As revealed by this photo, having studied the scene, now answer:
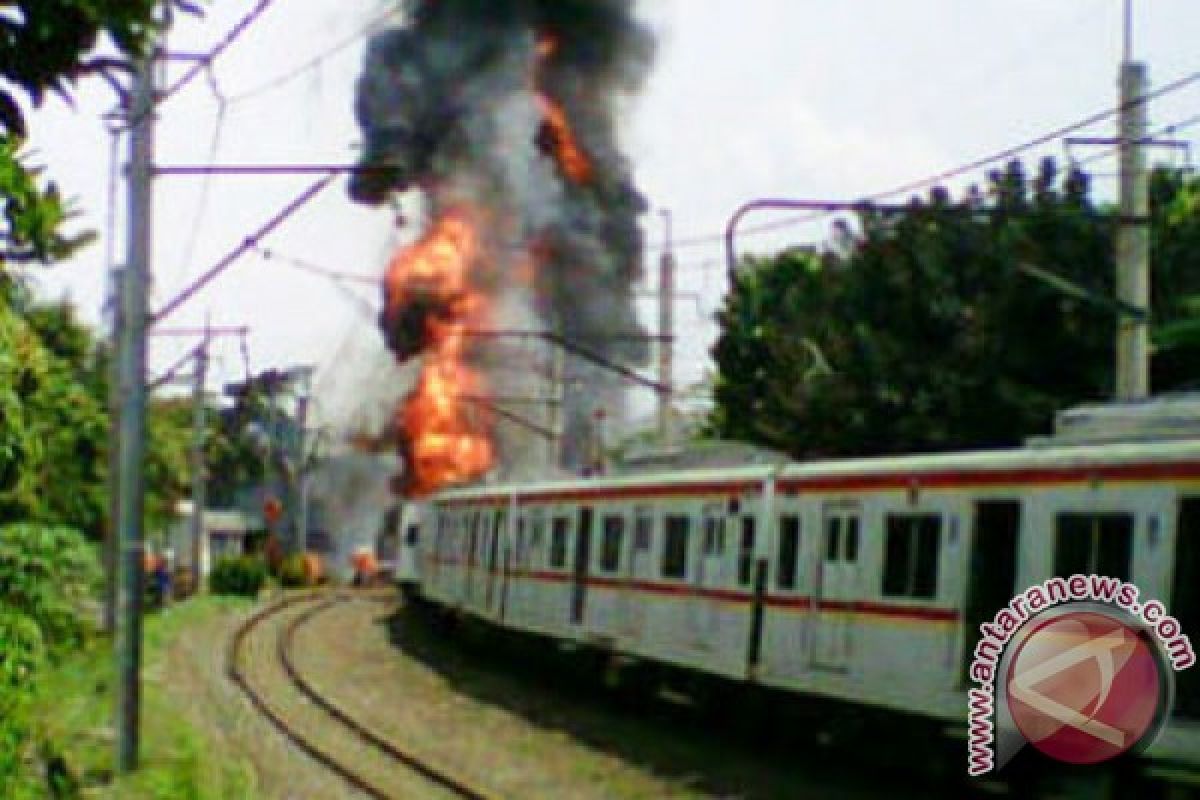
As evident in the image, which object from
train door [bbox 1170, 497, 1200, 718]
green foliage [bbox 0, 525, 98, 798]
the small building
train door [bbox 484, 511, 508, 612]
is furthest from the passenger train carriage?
the small building

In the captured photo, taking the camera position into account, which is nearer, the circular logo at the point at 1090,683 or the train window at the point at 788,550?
the circular logo at the point at 1090,683

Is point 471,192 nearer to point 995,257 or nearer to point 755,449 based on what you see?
point 995,257

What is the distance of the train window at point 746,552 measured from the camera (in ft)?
80.6

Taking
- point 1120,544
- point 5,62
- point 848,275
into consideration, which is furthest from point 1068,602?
point 848,275

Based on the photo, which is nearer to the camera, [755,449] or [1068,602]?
[1068,602]

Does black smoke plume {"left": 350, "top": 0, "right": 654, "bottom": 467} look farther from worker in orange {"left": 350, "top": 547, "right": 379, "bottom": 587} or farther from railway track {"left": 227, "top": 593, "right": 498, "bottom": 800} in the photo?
railway track {"left": 227, "top": 593, "right": 498, "bottom": 800}

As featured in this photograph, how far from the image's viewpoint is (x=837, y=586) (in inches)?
859

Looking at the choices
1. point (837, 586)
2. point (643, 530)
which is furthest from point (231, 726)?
point (837, 586)

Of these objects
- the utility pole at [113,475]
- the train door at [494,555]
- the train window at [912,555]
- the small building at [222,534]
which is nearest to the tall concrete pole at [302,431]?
the small building at [222,534]

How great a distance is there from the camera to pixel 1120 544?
16656 millimetres

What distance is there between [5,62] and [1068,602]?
34.1 ft

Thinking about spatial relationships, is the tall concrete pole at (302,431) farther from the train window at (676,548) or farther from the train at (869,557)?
the train window at (676,548)

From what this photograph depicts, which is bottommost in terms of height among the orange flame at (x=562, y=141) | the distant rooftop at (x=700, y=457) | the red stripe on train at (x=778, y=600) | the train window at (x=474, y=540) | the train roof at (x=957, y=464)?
the red stripe on train at (x=778, y=600)

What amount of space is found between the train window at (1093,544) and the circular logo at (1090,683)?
109cm
